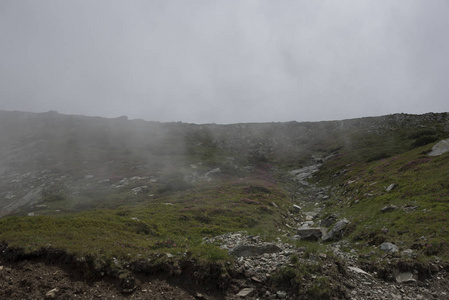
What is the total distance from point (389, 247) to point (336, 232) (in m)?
5.29

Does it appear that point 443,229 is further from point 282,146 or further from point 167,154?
point 282,146

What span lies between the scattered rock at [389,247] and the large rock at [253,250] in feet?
21.1

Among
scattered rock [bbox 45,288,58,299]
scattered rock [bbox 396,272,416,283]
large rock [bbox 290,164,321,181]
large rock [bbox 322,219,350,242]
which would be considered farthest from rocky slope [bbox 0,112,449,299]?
large rock [bbox 290,164,321,181]

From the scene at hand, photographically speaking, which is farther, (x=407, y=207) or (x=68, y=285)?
(x=407, y=207)

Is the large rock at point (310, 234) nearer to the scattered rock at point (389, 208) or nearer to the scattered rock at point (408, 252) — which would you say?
the scattered rock at point (389, 208)

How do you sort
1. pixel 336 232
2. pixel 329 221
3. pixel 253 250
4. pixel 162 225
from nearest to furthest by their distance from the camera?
pixel 253 250, pixel 336 232, pixel 162 225, pixel 329 221

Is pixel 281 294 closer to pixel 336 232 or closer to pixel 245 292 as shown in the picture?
pixel 245 292

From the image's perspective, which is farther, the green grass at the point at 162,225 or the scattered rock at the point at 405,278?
the green grass at the point at 162,225

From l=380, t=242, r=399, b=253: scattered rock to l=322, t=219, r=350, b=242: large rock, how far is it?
4.48 meters

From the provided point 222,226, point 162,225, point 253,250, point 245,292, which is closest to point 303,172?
point 222,226

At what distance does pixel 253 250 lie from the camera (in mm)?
14219

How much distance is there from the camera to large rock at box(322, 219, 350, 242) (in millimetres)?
19045

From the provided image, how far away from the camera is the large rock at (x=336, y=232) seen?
1905cm

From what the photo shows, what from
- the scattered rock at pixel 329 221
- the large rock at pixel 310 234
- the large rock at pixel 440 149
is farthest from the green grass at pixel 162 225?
the large rock at pixel 440 149
